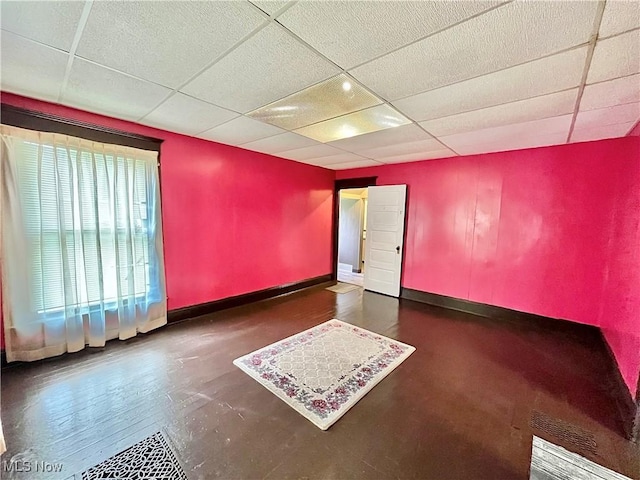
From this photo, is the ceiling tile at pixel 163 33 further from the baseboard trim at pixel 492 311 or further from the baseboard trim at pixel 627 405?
the baseboard trim at pixel 492 311

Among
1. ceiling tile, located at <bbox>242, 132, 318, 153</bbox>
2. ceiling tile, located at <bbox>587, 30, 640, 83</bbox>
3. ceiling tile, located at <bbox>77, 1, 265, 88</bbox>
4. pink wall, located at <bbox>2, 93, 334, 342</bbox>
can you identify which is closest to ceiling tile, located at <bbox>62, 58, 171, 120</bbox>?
ceiling tile, located at <bbox>77, 1, 265, 88</bbox>

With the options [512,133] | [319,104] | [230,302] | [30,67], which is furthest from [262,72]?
[230,302]

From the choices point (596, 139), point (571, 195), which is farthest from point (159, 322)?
point (596, 139)

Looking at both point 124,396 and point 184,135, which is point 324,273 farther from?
point 124,396

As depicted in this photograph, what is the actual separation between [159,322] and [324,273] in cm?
339

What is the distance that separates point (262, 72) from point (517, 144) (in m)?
3.42

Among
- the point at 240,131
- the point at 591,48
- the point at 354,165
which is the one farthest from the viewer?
the point at 354,165

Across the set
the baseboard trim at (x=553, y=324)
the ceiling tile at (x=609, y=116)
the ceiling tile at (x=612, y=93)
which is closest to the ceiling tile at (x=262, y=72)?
the ceiling tile at (x=612, y=93)

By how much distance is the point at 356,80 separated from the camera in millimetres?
1930

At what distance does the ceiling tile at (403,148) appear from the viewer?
3.50 meters

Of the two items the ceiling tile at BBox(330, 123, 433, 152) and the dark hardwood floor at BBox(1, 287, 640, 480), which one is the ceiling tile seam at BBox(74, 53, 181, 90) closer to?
the ceiling tile at BBox(330, 123, 433, 152)

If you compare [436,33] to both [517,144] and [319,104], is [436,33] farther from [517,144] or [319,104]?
[517,144]

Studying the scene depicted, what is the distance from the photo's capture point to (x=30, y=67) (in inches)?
72.7

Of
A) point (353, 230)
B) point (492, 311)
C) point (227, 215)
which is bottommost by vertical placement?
point (492, 311)
